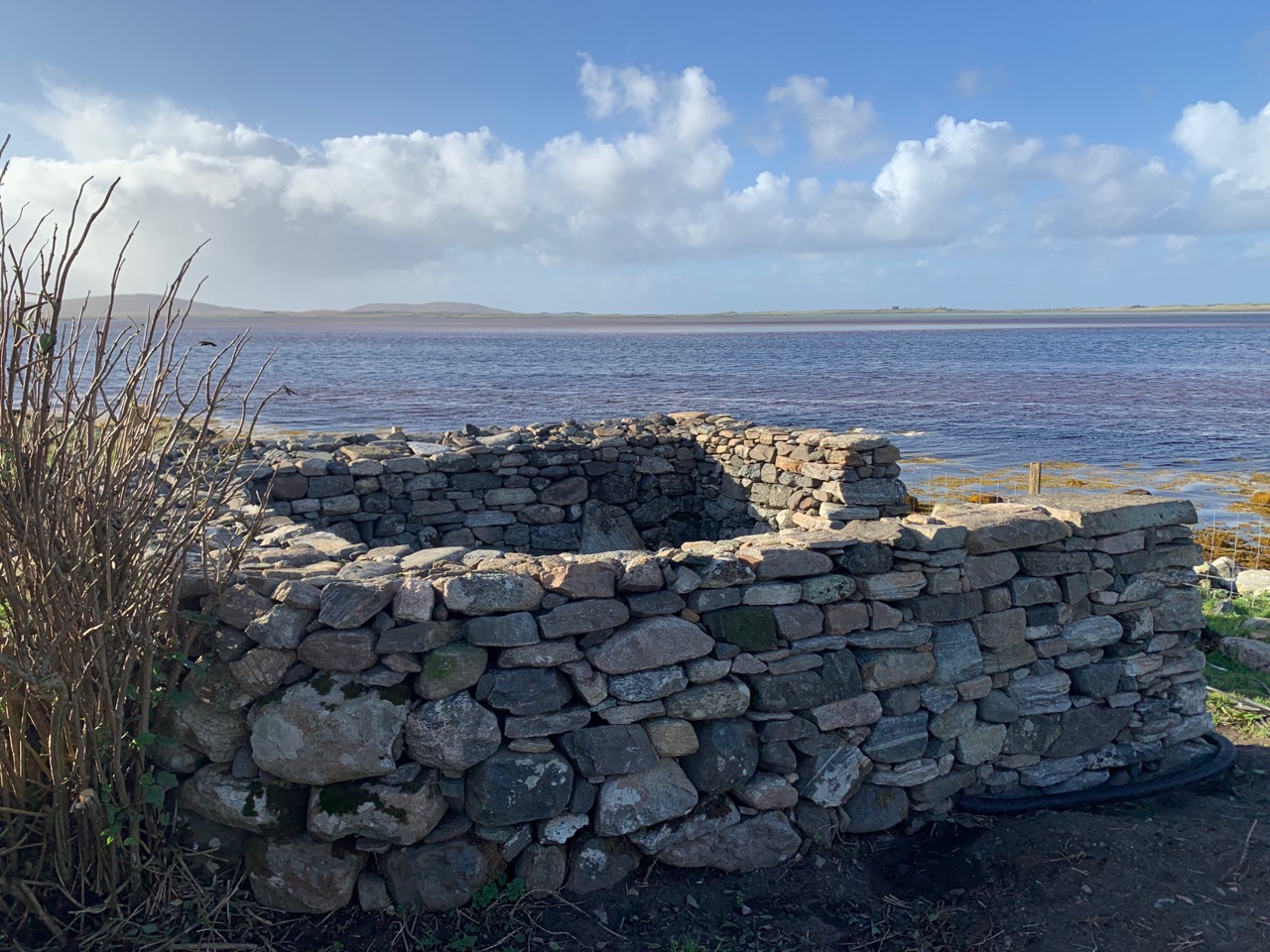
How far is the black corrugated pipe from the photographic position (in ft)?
18.5

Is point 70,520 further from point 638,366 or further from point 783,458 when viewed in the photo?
point 638,366

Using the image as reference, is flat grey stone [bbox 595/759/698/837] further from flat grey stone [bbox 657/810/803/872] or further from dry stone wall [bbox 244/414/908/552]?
dry stone wall [bbox 244/414/908/552]

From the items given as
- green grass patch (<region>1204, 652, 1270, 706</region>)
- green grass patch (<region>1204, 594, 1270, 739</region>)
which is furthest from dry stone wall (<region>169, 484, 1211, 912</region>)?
green grass patch (<region>1204, 652, 1270, 706</region>)

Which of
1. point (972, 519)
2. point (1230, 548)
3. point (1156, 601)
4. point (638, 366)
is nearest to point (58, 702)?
point (972, 519)

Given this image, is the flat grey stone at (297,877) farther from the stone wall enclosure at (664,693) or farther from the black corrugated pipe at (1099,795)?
the black corrugated pipe at (1099,795)

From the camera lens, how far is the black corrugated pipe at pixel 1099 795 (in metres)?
5.63

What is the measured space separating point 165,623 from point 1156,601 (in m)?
5.91

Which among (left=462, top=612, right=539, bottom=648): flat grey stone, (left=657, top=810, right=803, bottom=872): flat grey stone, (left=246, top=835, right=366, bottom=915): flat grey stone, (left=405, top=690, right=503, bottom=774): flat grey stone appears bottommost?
(left=657, top=810, right=803, bottom=872): flat grey stone

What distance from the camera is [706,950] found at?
4445mm

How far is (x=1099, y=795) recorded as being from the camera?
582 cm

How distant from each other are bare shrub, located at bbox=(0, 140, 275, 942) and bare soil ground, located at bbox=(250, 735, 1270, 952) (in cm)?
81

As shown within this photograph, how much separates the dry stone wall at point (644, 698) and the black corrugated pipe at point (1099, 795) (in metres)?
0.11

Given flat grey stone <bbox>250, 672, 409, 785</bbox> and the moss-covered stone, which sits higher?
the moss-covered stone

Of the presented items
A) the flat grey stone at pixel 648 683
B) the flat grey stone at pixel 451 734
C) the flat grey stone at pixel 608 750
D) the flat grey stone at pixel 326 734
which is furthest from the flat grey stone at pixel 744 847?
the flat grey stone at pixel 326 734
